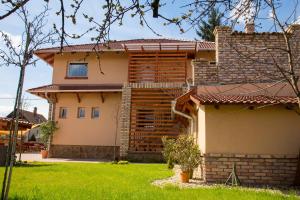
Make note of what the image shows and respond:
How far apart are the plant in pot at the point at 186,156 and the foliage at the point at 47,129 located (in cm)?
1371

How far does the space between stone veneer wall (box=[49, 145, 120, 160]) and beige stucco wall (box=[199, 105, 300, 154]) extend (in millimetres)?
12868

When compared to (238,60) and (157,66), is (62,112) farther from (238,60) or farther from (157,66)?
(238,60)

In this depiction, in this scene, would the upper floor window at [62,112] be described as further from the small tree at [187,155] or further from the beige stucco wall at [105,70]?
the small tree at [187,155]

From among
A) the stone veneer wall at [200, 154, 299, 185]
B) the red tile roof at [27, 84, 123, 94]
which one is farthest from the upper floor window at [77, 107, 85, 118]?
the stone veneer wall at [200, 154, 299, 185]

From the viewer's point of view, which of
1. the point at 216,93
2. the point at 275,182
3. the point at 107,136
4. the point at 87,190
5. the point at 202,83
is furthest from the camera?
the point at 107,136

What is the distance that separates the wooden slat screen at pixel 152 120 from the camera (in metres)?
21.2

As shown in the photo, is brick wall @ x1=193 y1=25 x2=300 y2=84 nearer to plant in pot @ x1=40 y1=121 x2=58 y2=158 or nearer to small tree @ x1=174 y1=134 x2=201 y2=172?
small tree @ x1=174 y1=134 x2=201 y2=172

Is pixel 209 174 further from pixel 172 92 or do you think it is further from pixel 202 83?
pixel 172 92

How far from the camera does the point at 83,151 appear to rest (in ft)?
75.8

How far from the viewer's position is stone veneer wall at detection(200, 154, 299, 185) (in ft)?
33.6

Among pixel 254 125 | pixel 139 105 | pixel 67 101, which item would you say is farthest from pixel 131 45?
pixel 254 125

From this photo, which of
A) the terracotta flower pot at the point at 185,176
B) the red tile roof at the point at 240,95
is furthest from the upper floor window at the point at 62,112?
the terracotta flower pot at the point at 185,176

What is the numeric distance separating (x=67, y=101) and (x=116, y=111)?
352 cm

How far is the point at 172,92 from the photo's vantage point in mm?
21141
